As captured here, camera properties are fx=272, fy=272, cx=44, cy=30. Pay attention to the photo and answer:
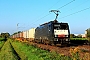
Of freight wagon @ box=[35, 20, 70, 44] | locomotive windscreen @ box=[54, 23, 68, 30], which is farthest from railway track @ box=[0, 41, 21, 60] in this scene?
locomotive windscreen @ box=[54, 23, 68, 30]

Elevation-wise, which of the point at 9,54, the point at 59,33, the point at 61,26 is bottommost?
the point at 9,54

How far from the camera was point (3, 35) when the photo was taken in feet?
485

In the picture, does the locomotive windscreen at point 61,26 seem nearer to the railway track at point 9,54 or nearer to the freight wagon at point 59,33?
the freight wagon at point 59,33

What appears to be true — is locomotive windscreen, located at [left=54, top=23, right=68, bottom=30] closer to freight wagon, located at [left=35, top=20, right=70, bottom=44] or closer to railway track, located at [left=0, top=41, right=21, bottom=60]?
freight wagon, located at [left=35, top=20, right=70, bottom=44]

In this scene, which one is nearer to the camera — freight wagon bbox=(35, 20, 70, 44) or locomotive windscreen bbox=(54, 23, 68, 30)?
freight wagon bbox=(35, 20, 70, 44)

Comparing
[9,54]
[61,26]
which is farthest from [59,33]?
[9,54]

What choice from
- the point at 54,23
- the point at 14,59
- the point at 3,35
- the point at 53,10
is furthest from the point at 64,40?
the point at 3,35

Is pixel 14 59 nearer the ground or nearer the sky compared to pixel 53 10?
nearer the ground

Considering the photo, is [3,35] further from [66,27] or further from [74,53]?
[74,53]

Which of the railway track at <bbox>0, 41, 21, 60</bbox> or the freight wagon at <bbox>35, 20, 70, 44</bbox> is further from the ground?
the freight wagon at <bbox>35, 20, 70, 44</bbox>

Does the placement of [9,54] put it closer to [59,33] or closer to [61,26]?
[59,33]

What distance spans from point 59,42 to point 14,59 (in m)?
11.5

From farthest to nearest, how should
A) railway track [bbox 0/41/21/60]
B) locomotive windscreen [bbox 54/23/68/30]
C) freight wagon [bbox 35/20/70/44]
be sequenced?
locomotive windscreen [bbox 54/23/68/30]
freight wagon [bbox 35/20/70/44]
railway track [bbox 0/41/21/60]

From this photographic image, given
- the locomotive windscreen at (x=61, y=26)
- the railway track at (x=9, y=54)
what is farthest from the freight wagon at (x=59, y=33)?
A: the railway track at (x=9, y=54)
